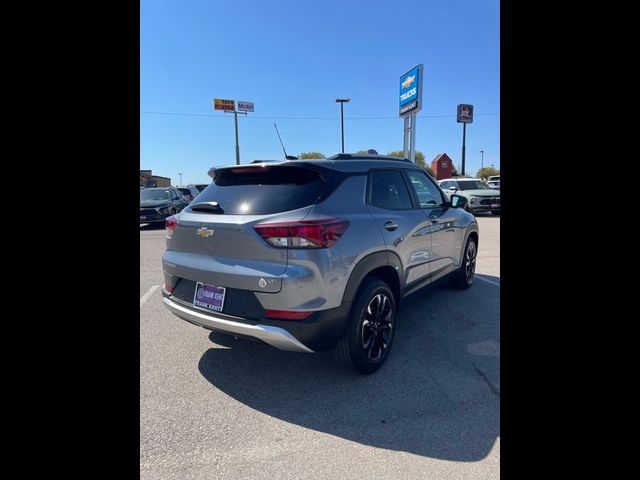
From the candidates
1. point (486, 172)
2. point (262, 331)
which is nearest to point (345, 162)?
point (262, 331)

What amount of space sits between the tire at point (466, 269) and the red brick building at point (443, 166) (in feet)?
168

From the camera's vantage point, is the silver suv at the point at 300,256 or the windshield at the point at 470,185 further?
the windshield at the point at 470,185

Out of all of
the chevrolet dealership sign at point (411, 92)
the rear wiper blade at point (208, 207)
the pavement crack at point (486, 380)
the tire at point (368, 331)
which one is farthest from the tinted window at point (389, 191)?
the chevrolet dealership sign at point (411, 92)

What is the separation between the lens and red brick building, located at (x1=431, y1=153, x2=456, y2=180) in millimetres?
53656

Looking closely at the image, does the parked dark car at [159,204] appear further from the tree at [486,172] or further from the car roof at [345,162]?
the tree at [486,172]

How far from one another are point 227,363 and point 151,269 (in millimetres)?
4860

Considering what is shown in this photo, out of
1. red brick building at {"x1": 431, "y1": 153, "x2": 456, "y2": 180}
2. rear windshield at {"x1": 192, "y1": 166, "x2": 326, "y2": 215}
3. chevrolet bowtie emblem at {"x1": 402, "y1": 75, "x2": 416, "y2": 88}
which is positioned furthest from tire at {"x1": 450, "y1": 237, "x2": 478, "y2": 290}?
red brick building at {"x1": 431, "y1": 153, "x2": 456, "y2": 180}

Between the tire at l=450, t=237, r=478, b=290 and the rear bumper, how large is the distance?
300 cm

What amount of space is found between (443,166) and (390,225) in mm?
55372

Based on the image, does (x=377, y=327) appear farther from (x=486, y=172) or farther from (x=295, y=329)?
(x=486, y=172)

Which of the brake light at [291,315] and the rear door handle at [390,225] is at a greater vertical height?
the rear door handle at [390,225]

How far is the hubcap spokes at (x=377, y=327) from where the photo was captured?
2844 millimetres
